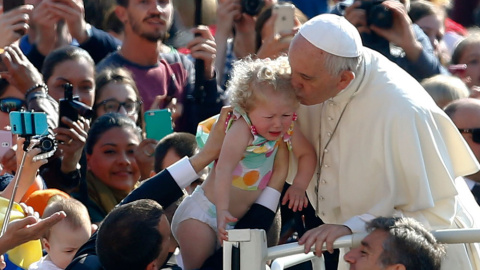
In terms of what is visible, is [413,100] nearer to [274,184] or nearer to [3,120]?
[274,184]

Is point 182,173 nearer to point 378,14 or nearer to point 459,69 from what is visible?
point 378,14

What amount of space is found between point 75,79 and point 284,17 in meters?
1.44

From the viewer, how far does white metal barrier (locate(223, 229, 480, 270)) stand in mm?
4316

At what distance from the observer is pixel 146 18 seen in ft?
25.1

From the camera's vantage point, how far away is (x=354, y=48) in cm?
482

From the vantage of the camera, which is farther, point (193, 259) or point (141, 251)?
point (193, 259)

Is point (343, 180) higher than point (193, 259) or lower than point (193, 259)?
higher

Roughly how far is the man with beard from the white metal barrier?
2.96m

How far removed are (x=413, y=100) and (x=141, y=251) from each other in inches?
53.0

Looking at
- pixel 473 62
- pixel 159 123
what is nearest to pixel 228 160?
pixel 159 123

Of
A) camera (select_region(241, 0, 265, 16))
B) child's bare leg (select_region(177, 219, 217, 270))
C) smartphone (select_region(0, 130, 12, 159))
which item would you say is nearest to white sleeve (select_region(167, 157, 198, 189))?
child's bare leg (select_region(177, 219, 217, 270))

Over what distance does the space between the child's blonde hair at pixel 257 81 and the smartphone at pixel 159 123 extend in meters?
1.95

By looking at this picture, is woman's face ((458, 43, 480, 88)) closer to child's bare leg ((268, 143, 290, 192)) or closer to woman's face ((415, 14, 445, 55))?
woman's face ((415, 14, 445, 55))

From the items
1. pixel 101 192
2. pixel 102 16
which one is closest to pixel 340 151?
pixel 101 192
